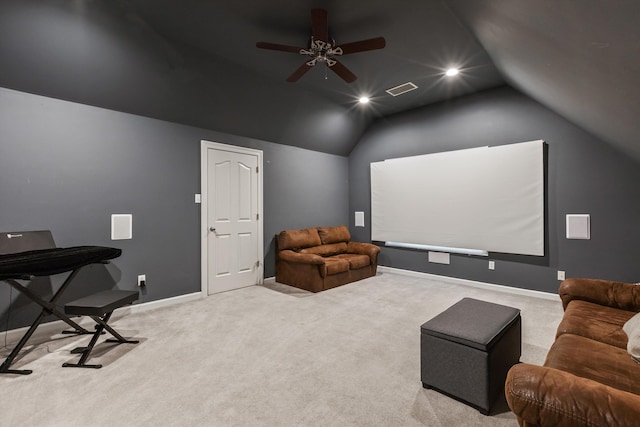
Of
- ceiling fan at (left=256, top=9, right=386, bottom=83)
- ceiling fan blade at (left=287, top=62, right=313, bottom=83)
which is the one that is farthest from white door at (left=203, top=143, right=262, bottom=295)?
ceiling fan at (left=256, top=9, right=386, bottom=83)

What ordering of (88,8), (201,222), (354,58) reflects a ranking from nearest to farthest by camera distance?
(88,8)
(354,58)
(201,222)

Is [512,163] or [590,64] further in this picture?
[512,163]

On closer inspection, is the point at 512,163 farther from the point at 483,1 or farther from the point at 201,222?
the point at 201,222

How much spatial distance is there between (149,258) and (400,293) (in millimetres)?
3540

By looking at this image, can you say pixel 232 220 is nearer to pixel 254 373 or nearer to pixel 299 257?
pixel 299 257

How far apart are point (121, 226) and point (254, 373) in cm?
254

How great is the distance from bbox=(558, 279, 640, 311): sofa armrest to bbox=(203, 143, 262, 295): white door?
158 inches

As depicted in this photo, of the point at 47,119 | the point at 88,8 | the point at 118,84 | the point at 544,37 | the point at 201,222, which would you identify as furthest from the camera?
the point at 201,222

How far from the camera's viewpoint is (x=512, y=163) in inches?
164

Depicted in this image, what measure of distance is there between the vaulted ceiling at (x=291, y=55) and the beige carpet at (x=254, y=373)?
2.24m

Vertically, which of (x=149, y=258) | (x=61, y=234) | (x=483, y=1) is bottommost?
(x=149, y=258)

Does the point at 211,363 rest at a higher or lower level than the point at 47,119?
lower

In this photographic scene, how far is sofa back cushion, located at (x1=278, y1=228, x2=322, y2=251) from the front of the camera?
4.93 metres

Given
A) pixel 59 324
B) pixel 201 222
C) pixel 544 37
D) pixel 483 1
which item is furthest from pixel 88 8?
pixel 544 37
